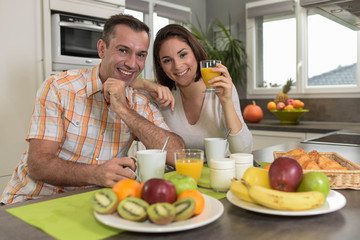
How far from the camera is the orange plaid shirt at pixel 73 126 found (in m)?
1.56

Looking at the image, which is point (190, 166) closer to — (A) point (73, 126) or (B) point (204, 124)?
(A) point (73, 126)

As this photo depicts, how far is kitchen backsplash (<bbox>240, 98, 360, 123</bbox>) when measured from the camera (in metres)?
3.58

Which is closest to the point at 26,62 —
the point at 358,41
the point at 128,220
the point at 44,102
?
the point at 44,102

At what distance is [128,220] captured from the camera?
795mm

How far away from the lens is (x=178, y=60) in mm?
1974

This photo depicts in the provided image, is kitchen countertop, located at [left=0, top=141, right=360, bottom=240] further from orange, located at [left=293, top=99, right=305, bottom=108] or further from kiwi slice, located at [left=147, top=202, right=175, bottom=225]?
orange, located at [left=293, top=99, right=305, bottom=108]

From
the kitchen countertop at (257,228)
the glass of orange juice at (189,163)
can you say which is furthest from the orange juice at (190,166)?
the kitchen countertop at (257,228)

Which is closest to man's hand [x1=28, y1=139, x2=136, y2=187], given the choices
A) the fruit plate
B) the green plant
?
the fruit plate

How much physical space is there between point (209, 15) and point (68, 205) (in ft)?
13.9

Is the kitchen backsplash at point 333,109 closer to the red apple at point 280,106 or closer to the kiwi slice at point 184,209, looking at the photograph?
the red apple at point 280,106

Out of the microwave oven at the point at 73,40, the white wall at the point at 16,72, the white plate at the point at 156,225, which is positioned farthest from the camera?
the microwave oven at the point at 73,40

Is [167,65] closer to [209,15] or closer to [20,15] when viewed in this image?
[20,15]

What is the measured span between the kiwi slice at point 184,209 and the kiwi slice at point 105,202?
16cm

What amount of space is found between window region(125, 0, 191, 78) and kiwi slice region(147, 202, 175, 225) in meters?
3.51
